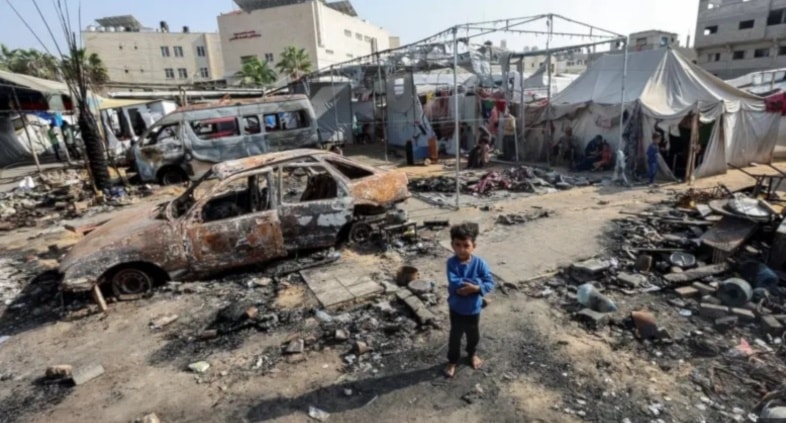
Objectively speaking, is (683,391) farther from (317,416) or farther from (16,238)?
(16,238)

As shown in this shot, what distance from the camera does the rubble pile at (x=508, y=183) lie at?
10.5 metres

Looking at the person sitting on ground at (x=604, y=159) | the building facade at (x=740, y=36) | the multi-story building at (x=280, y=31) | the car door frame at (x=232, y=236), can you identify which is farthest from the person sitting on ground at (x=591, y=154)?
the multi-story building at (x=280, y=31)

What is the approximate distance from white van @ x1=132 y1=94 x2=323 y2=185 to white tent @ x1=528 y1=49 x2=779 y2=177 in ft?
29.8

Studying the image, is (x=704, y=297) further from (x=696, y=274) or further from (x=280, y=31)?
(x=280, y=31)

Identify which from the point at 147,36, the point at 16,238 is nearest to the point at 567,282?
the point at 16,238

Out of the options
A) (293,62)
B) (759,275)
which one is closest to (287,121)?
(759,275)

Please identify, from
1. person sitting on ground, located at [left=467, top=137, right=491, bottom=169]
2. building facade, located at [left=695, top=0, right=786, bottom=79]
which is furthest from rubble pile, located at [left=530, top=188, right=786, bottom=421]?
building facade, located at [left=695, top=0, right=786, bottom=79]

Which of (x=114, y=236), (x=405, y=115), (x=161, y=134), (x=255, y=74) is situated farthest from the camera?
(x=255, y=74)

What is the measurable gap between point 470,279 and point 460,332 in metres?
0.51

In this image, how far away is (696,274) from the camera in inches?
195

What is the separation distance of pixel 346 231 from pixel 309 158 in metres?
1.27

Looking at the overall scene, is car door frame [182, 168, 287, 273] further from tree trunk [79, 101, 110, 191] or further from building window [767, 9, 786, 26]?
building window [767, 9, 786, 26]

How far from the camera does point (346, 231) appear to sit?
6.41m

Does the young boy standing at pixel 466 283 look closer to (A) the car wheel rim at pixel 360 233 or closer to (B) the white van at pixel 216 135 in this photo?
(A) the car wheel rim at pixel 360 233
